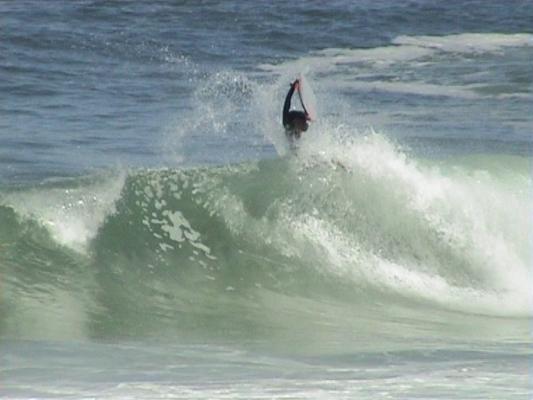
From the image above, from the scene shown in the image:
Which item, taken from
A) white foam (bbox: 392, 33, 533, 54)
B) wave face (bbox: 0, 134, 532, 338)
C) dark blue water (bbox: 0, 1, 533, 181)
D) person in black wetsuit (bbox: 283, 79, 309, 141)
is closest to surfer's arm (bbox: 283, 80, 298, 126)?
person in black wetsuit (bbox: 283, 79, 309, 141)

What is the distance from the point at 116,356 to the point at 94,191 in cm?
347

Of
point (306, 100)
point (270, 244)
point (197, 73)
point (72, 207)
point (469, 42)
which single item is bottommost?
point (270, 244)

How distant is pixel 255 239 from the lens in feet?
31.9

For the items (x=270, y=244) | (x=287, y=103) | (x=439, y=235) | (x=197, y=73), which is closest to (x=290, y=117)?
(x=287, y=103)

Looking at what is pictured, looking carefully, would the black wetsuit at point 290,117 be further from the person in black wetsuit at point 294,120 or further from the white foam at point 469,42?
the white foam at point 469,42

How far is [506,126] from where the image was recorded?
15.9m

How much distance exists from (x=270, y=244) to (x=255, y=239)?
13 cm

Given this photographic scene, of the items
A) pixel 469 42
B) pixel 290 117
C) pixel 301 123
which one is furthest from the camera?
pixel 469 42

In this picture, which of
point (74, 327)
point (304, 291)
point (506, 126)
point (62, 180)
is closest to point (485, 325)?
point (304, 291)

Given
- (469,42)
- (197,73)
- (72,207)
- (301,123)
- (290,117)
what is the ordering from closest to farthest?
(290,117) < (301,123) < (72,207) < (197,73) < (469,42)

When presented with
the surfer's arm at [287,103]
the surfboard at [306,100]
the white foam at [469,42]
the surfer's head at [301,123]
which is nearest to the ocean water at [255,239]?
the surfboard at [306,100]

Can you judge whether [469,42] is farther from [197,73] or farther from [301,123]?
[301,123]

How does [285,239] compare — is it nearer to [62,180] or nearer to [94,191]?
[94,191]

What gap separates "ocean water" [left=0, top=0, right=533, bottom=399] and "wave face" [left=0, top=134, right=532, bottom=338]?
2 centimetres
